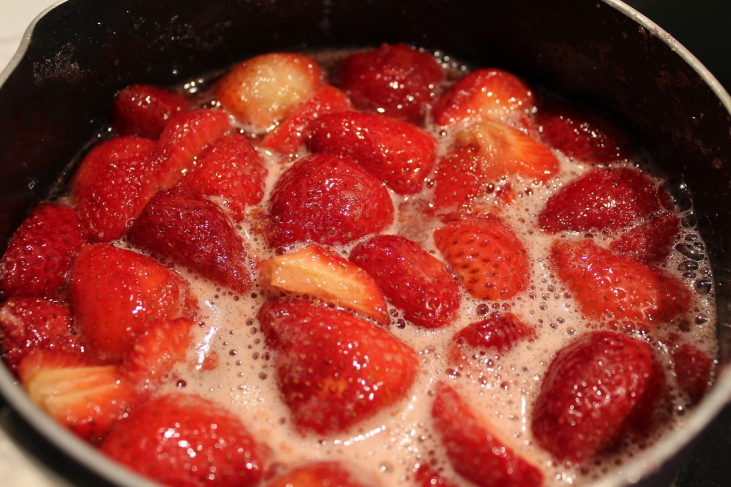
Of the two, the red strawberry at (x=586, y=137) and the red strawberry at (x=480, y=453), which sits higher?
the red strawberry at (x=586, y=137)

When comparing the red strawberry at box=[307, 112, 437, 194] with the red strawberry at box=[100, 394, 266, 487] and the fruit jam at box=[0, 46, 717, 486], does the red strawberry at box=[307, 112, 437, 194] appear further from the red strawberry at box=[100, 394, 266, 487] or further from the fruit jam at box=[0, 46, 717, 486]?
the red strawberry at box=[100, 394, 266, 487]

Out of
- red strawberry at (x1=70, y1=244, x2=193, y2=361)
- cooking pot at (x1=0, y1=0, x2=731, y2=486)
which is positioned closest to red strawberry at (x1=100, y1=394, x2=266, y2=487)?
red strawberry at (x1=70, y1=244, x2=193, y2=361)

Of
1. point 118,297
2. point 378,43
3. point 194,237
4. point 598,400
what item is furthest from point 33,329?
point 378,43

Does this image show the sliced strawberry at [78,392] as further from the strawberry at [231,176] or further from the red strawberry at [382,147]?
the red strawberry at [382,147]

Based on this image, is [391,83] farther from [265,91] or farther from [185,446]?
[185,446]

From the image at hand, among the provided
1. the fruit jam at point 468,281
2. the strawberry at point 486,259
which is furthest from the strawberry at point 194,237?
the strawberry at point 486,259

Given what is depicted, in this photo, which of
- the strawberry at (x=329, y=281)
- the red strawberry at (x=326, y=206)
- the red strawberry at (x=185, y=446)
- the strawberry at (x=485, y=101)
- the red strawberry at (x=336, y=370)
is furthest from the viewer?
the strawberry at (x=485, y=101)

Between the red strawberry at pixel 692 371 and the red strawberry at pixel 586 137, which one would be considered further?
the red strawberry at pixel 586 137
